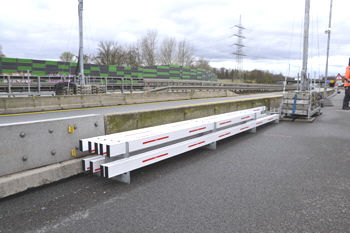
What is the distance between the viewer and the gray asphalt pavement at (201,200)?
10.1 ft

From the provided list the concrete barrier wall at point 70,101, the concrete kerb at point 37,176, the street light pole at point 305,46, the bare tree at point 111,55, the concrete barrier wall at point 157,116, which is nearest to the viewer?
the concrete kerb at point 37,176

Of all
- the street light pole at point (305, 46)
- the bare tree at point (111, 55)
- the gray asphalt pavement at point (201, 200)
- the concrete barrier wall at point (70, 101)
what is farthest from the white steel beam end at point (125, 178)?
the bare tree at point (111, 55)

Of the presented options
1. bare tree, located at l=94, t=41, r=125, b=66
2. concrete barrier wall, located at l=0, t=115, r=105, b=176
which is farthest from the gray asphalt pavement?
bare tree, located at l=94, t=41, r=125, b=66

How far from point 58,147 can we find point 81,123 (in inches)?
23.9

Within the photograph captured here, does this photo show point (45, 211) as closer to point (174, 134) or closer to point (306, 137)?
point (174, 134)

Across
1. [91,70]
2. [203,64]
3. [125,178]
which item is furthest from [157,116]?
[203,64]

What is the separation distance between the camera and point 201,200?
3.71 m

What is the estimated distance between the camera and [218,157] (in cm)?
596

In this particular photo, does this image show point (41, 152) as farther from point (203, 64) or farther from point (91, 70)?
point (203, 64)

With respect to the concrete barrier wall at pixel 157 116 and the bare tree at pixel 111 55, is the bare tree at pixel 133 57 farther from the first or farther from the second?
the concrete barrier wall at pixel 157 116

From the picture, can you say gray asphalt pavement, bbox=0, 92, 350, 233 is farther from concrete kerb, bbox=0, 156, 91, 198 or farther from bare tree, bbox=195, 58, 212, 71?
bare tree, bbox=195, 58, 212, 71

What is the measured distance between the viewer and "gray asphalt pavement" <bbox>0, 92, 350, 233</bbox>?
309 cm

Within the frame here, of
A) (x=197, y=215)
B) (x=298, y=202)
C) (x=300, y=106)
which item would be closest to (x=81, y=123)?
(x=197, y=215)

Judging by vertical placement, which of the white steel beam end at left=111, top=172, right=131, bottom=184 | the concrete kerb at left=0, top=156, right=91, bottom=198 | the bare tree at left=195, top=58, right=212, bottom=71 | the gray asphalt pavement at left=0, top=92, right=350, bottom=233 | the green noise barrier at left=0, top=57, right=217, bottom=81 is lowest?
the gray asphalt pavement at left=0, top=92, right=350, bottom=233
